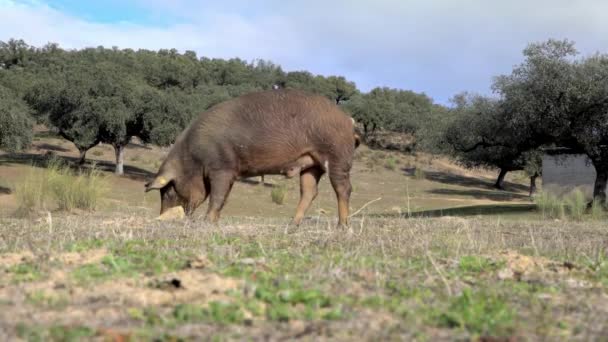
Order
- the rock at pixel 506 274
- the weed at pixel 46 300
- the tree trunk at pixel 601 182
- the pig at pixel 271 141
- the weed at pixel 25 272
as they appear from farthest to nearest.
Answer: the tree trunk at pixel 601 182 < the pig at pixel 271 141 < the rock at pixel 506 274 < the weed at pixel 25 272 < the weed at pixel 46 300

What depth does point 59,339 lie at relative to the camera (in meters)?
2.97

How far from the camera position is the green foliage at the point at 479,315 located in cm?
332

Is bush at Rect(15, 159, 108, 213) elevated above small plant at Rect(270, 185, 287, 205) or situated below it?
above

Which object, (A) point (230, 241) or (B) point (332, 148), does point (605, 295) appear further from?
(B) point (332, 148)

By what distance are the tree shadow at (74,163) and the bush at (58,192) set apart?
18.3 metres

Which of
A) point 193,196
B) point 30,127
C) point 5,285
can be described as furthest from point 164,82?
point 5,285

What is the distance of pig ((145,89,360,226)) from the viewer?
956cm

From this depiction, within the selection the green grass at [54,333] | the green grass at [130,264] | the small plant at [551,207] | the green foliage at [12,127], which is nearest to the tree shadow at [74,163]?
the green foliage at [12,127]

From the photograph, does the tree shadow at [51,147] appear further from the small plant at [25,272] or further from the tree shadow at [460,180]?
the small plant at [25,272]

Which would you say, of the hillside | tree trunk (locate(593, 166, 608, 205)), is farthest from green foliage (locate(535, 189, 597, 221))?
the hillside

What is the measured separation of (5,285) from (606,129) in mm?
23796

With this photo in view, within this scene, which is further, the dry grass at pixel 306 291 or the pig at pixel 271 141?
the pig at pixel 271 141

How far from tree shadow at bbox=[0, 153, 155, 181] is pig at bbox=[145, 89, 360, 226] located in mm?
27660

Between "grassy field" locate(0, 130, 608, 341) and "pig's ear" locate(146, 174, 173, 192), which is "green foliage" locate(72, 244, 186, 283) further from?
"pig's ear" locate(146, 174, 173, 192)
